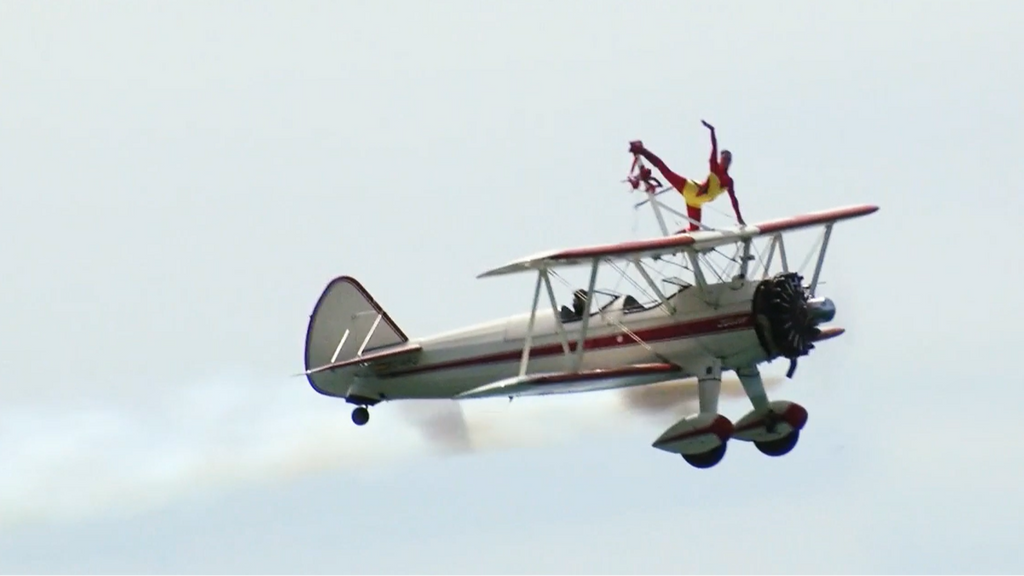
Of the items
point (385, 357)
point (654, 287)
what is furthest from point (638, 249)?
point (385, 357)

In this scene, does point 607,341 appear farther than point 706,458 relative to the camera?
Yes

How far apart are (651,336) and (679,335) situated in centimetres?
40

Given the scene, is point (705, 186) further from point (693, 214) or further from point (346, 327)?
point (346, 327)

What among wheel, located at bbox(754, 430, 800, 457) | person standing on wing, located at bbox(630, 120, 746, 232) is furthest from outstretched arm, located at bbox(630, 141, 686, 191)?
wheel, located at bbox(754, 430, 800, 457)

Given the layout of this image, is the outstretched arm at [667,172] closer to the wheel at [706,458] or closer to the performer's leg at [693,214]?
the performer's leg at [693,214]

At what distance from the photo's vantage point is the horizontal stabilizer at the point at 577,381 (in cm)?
3869

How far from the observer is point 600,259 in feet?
127

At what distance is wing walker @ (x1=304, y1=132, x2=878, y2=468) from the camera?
38719mm

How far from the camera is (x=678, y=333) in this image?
129ft

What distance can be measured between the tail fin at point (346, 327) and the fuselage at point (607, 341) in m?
0.92

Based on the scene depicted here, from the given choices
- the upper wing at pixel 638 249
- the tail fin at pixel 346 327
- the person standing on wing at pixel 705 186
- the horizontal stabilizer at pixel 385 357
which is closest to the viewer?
the upper wing at pixel 638 249

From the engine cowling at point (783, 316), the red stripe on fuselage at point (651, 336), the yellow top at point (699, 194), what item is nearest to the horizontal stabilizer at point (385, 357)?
the red stripe on fuselage at point (651, 336)

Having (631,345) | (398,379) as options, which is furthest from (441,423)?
(631,345)

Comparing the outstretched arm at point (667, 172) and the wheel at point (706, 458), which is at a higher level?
the outstretched arm at point (667, 172)
